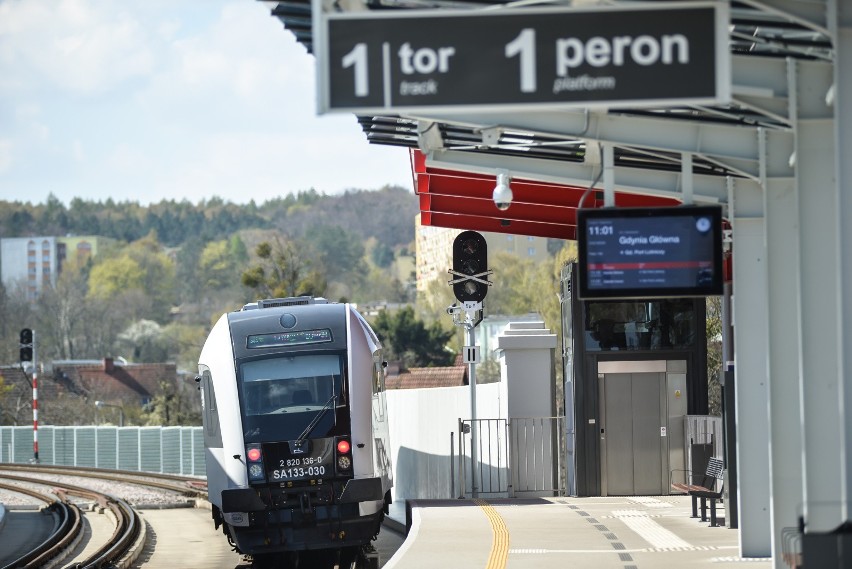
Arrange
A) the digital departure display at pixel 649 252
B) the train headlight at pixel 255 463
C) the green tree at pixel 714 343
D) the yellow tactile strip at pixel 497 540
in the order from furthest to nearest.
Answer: the green tree at pixel 714 343
the train headlight at pixel 255 463
the yellow tactile strip at pixel 497 540
the digital departure display at pixel 649 252

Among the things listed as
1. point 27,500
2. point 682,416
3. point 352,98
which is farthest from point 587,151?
point 27,500

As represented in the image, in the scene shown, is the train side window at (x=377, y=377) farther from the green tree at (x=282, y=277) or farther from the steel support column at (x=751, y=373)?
the green tree at (x=282, y=277)

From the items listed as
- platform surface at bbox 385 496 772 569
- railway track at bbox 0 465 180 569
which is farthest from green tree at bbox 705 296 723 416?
railway track at bbox 0 465 180 569

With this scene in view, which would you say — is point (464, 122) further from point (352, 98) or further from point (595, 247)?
point (352, 98)

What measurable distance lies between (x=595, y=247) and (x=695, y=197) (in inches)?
159

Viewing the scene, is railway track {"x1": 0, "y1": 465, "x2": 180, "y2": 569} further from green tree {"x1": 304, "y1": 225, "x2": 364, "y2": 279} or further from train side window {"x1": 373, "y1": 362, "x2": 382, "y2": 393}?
green tree {"x1": 304, "y1": 225, "x2": 364, "y2": 279}

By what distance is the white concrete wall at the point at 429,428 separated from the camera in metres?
25.5

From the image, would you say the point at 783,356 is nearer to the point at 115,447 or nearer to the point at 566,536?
the point at 566,536

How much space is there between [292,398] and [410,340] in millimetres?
65746

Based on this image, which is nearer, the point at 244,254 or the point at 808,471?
the point at 808,471

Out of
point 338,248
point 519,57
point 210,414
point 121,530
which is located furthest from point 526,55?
point 338,248

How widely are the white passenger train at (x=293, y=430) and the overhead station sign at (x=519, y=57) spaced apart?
32.6 ft

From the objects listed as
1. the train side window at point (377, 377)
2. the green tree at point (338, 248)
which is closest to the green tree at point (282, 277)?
the train side window at point (377, 377)

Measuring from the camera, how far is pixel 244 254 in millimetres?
197500
